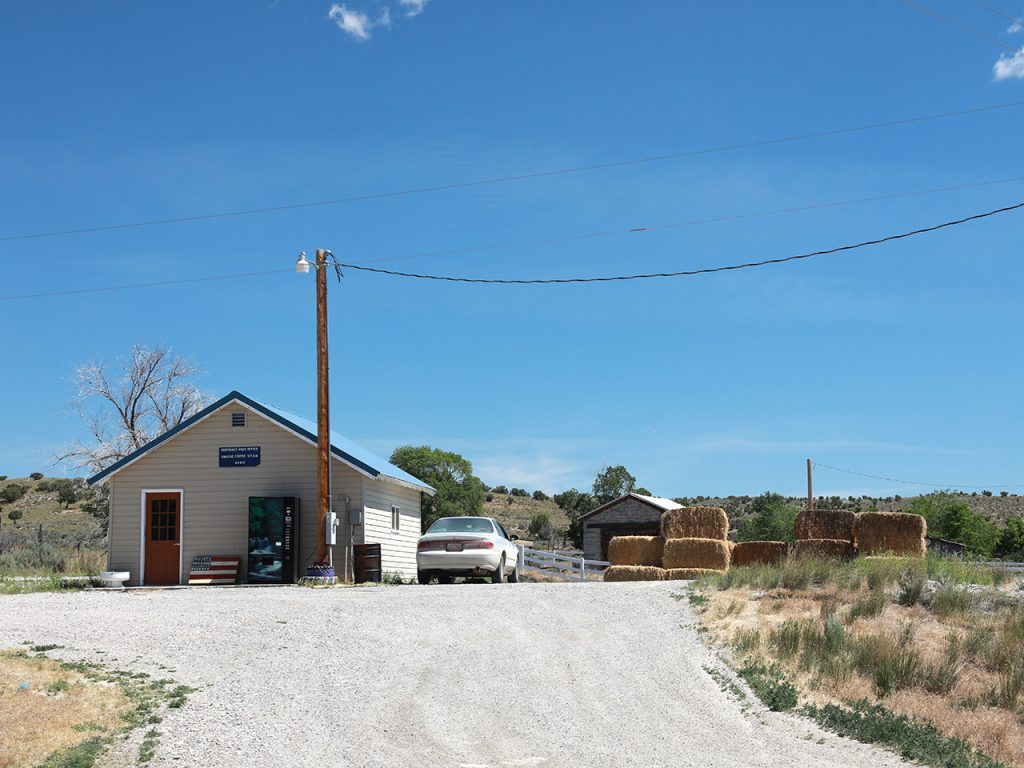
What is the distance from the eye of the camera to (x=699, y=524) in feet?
91.3

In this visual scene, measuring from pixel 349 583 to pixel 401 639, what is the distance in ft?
42.7

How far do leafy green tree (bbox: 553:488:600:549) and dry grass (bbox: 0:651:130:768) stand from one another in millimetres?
48514

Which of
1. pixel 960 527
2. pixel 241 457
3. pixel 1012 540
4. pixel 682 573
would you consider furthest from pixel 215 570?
pixel 1012 540

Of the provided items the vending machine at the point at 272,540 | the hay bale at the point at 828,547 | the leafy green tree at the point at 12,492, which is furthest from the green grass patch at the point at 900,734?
the leafy green tree at the point at 12,492

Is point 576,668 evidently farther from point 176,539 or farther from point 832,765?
point 176,539

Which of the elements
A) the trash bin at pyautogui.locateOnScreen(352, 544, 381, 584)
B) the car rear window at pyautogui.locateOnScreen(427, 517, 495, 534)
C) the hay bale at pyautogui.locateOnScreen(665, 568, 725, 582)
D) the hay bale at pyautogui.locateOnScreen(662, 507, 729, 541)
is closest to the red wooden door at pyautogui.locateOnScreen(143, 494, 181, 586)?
the trash bin at pyautogui.locateOnScreen(352, 544, 381, 584)

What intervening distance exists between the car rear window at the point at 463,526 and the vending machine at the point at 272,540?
4817mm

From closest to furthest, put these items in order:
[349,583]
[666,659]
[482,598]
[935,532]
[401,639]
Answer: [666,659], [401,639], [482,598], [349,583], [935,532]

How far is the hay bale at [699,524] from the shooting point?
27.7m

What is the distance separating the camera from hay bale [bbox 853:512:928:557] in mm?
24266

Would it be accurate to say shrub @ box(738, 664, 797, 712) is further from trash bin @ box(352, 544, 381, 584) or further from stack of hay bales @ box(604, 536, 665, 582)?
stack of hay bales @ box(604, 536, 665, 582)

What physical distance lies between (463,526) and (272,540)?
5861 mm

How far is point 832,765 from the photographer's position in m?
8.79

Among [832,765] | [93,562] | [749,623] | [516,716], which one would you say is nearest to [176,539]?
[93,562]
